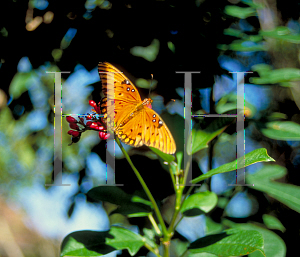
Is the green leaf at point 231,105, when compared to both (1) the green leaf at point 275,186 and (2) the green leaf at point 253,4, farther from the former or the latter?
(2) the green leaf at point 253,4

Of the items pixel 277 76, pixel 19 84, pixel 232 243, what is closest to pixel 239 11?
pixel 277 76

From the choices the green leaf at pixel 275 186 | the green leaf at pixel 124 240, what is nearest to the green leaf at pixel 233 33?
the green leaf at pixel 275 186

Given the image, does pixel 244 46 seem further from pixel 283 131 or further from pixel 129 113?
pixel 129 113

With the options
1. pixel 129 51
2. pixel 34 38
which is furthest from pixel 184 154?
pixel 34 38

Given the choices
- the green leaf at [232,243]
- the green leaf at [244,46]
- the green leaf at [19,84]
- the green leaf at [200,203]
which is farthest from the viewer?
the green leaf at [19,84]

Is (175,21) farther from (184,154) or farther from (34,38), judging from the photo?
(34,38)

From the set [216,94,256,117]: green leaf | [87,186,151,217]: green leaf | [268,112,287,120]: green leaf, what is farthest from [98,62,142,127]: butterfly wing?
[268,112,287,120]: green leaf
